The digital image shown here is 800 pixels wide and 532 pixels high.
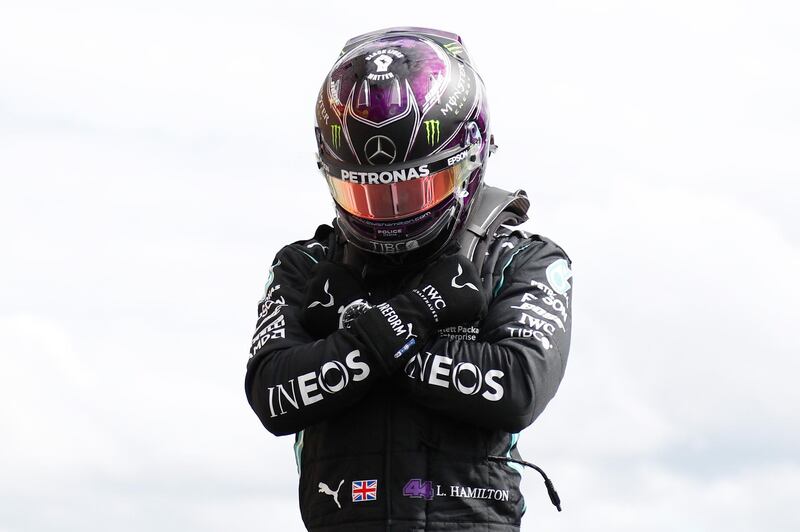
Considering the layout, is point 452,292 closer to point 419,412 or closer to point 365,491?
point 419,412

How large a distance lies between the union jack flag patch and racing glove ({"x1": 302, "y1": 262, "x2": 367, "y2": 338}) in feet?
2.67


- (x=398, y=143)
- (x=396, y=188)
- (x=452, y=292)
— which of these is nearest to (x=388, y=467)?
(x=452, y=292)

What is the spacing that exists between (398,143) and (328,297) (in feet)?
2.86

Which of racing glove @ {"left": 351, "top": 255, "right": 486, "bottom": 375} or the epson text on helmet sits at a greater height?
the epson text on helmet

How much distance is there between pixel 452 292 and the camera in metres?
5.67

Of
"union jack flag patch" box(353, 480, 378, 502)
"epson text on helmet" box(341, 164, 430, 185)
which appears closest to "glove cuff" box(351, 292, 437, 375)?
"union jack flag patch" box(353, 480, 378, 502)

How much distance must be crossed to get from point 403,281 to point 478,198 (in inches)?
27.1

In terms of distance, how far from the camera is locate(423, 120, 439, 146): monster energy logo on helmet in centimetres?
600

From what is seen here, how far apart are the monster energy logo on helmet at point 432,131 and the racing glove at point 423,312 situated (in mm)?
624

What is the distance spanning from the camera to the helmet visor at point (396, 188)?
19.7ft

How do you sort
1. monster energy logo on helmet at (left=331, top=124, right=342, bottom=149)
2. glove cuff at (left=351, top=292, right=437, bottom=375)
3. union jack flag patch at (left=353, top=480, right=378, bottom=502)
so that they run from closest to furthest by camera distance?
1. glove cuff at (left=351, top=292, right=437, bottom=375)
2. union jack flag patch at (left=353, top=480, right=378, bottom=502)
3. monster energy logo on helmet at (left=331, top=124, right=342, bottom=149)

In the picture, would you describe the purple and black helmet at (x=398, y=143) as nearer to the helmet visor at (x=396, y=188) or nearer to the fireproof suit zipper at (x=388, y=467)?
the helmet visor at (x=396, y=188)

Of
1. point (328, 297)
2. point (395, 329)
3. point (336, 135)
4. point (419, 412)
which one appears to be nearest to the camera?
point (395, 329)

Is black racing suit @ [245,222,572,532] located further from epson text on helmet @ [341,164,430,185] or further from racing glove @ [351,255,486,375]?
epson text on helmet @ [341,164,430,185]
